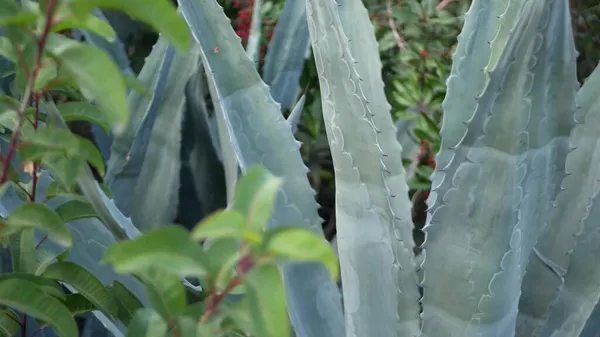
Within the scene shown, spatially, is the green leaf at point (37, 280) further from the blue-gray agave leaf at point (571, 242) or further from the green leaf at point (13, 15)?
the blue-gray agave leaf at point (571, 242)

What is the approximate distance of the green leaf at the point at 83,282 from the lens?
0.48 m

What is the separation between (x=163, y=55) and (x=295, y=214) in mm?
427

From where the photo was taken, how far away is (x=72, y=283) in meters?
0.49

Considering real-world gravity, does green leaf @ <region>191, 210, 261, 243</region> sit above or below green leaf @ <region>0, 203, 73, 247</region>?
above

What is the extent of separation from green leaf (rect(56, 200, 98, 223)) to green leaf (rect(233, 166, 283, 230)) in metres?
0.25

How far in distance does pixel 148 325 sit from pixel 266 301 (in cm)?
14

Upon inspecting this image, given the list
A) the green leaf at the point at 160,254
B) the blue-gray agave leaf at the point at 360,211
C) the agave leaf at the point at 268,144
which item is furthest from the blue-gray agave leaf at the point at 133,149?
the green leaf at the point at 160,254

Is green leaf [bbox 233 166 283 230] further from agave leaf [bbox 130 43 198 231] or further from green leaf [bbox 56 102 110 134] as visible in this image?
agave leaf [bbox 130 43 198 231]

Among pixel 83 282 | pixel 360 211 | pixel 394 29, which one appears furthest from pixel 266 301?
pixel 394 29

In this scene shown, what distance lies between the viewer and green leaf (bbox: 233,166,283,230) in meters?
0.28

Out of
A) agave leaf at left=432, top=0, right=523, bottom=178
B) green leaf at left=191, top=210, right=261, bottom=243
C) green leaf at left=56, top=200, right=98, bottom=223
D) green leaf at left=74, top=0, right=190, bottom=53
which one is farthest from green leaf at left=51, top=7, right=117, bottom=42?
agave leaf at left=432, top=0, right=523, bottom=178

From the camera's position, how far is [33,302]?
1.28 ft

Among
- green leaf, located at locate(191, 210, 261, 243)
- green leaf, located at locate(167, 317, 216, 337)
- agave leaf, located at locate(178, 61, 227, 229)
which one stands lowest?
agave leaf, located at locate(178, 61, 227, 229)

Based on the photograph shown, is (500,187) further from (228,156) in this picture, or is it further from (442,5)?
(442,5)
